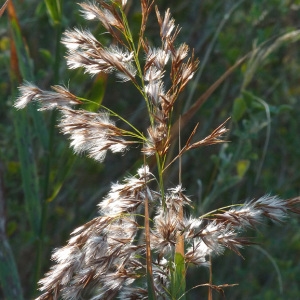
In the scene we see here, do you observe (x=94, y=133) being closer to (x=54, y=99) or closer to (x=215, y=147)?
(x=54, y=99)

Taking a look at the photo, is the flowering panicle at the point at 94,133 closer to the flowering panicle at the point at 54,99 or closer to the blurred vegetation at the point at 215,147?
the flowering panicle at the point at 54,99

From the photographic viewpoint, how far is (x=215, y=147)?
9.22 feet

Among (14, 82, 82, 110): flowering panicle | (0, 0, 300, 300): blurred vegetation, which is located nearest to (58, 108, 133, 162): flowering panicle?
(14, 82, 82, 110): flowering panicle

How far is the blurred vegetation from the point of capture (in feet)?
7.49

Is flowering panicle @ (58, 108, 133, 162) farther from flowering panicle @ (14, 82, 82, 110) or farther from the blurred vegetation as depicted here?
the blurred vegetation

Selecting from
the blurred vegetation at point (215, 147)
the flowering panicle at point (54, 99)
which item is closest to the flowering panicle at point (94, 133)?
the flowering panicle at point (54, 99)

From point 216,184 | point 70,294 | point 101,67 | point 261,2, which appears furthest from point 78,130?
point 261,2

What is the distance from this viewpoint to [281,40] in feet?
6.35

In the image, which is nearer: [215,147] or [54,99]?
[54,99]

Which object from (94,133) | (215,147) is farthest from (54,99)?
(215,147)

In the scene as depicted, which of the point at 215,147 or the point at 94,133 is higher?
the point at 94,133

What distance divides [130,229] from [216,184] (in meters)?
1.17

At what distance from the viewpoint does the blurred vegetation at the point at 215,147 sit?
7.49ft

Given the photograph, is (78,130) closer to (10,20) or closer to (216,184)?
(10,20)
